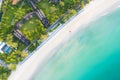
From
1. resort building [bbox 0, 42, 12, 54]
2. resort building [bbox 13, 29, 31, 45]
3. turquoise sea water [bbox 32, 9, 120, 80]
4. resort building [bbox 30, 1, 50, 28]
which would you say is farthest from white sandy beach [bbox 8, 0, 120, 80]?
resort building [bbox 0, 42, 12, 54]

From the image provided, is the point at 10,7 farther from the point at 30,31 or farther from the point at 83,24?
the point at 83,24

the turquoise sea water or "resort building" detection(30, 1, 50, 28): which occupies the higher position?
"resort building" detection(30, 1, 50, 28)

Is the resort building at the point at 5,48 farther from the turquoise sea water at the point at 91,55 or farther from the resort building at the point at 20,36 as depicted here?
the turquoise sea water at the point at 91,55

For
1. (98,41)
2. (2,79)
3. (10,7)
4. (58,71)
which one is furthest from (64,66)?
(10,7)

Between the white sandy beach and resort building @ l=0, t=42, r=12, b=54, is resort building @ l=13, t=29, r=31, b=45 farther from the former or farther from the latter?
the white sandy beach

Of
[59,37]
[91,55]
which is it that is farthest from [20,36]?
[91,55]

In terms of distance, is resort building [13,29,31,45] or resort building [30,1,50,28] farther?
resort building [30,1,50,28]
